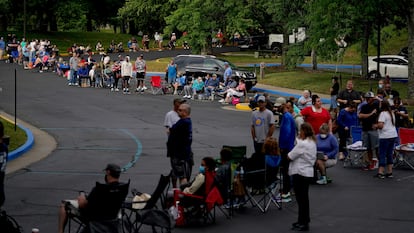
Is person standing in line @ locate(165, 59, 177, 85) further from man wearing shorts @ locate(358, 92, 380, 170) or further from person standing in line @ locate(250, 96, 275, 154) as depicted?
person standing in line @ locate(250, 96, 275, 154)

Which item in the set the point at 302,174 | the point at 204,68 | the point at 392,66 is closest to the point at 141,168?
the point at 302,174

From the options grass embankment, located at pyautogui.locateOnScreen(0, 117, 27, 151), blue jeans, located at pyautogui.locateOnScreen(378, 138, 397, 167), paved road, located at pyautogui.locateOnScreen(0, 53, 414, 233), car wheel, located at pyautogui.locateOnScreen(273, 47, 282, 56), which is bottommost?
paved road, located at pyautogui.locateOnScreen(0, 53, 414, 233)

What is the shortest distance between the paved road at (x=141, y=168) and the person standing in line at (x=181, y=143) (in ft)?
4.52

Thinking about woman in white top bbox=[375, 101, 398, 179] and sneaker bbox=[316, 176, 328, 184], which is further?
woman in white top bbox=[375, 101, 398, 179]

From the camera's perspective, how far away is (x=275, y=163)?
15.0m

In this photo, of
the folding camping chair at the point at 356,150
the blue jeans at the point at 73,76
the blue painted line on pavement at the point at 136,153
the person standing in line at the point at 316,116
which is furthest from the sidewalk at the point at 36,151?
the blue jeans at the point at 73,76

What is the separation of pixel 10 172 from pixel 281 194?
6591 mm

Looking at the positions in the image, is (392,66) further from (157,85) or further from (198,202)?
(198,202)

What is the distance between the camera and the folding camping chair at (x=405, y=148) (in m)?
19.3

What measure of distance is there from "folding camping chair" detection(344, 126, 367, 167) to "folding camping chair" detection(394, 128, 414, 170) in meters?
0.80

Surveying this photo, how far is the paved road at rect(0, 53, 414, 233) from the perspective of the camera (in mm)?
14172

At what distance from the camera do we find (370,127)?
63.1ft

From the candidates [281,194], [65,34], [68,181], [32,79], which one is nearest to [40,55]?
[32,79]

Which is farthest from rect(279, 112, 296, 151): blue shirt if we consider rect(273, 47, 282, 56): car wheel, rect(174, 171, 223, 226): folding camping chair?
rect(273, 47, 282, 56): car wheel
